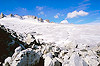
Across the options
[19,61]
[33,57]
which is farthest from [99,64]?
[19,61]

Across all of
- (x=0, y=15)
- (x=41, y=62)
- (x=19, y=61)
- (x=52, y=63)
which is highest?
(x=0, y=15)

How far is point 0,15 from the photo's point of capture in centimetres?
3391

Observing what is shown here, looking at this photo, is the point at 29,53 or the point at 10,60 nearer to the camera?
the point at 10,60

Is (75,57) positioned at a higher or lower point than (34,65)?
higher

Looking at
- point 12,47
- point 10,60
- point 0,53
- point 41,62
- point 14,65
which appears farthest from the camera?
point 12,47

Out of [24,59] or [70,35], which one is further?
[70,35]

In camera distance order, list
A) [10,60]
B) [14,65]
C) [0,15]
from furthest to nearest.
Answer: [0,15]
[10,60]
[14,65]

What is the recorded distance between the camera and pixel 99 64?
3748mm

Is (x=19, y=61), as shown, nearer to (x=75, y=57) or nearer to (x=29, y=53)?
(x=29, y=53)

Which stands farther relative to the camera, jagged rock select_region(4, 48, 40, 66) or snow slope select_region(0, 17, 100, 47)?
snow slope select_region(0, 17, 100, 47)

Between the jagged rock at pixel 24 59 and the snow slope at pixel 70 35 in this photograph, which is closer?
the jagged rock at pixel 24 59

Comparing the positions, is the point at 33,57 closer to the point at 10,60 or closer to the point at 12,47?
the point at 10,60

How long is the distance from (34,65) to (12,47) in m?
3.24

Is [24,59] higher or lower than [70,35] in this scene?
lower
